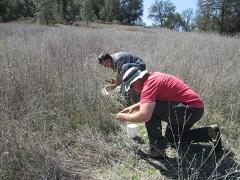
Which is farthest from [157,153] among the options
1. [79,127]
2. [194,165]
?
[79,127]

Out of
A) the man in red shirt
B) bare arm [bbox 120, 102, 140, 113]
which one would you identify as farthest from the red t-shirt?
bare arm [bbox 120, 102, 140, 113]

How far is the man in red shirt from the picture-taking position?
317cm

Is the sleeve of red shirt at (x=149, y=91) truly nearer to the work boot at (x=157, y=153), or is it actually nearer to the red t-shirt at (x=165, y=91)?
the red t-shirt at (x=165, y=91)

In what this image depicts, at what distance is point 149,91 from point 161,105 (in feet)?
0.87

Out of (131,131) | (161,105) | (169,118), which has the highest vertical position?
(161,105)

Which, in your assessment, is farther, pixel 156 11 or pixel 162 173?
pixel 156 11

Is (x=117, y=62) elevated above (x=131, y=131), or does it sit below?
above

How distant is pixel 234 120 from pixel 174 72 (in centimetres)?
158

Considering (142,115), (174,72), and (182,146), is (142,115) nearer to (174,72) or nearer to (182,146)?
(182,146)

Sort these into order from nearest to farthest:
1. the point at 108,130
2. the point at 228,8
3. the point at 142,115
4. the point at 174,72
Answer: the point at 142,115 → the point at 108,130 → the point at 174,72 → the point at 228,8

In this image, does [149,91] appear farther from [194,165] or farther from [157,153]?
[194,165]

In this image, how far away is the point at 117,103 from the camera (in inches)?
194

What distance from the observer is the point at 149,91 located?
3.17 metres

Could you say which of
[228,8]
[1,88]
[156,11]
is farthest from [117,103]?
[156,11]
